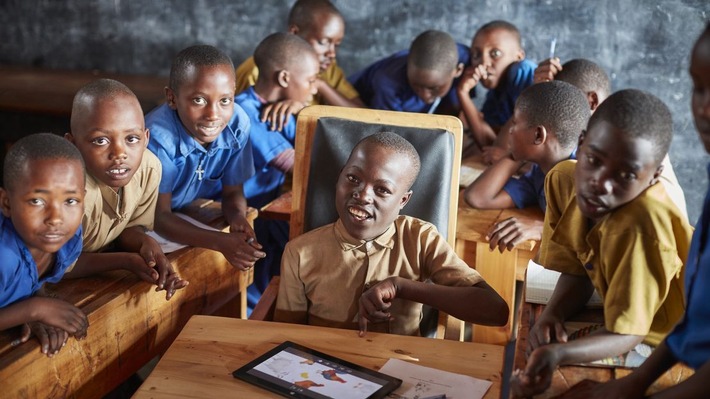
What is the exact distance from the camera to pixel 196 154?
301cm

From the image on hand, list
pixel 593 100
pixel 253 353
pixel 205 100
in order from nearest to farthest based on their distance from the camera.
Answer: pixel 253 353
pixel 205 100
pixel 593 100

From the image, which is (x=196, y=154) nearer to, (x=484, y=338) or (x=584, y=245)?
(x=484, y=338)

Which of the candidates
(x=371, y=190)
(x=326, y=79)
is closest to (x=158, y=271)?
(x=371, y=190)

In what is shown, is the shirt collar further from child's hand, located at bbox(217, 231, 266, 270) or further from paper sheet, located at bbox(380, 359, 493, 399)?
paper sheet, located at bbox(380, 359, 493, 399)

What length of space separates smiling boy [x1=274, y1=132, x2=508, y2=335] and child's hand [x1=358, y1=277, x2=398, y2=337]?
0.08m

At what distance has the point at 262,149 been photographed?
3.47 meters

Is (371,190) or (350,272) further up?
(371,190)

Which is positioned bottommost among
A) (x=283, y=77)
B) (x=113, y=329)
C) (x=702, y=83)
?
(x=113, y=329)

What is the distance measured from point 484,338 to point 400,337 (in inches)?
44.1

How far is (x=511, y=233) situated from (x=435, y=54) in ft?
4.54

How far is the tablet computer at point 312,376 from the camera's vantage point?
1.78m

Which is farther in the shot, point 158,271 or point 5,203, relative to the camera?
point 158,271

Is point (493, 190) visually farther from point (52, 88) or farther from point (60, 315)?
point (52, 88)

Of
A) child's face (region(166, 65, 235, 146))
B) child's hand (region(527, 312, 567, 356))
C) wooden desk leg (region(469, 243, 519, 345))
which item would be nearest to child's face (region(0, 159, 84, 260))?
child's face (region(166, 65, 235, 146))
